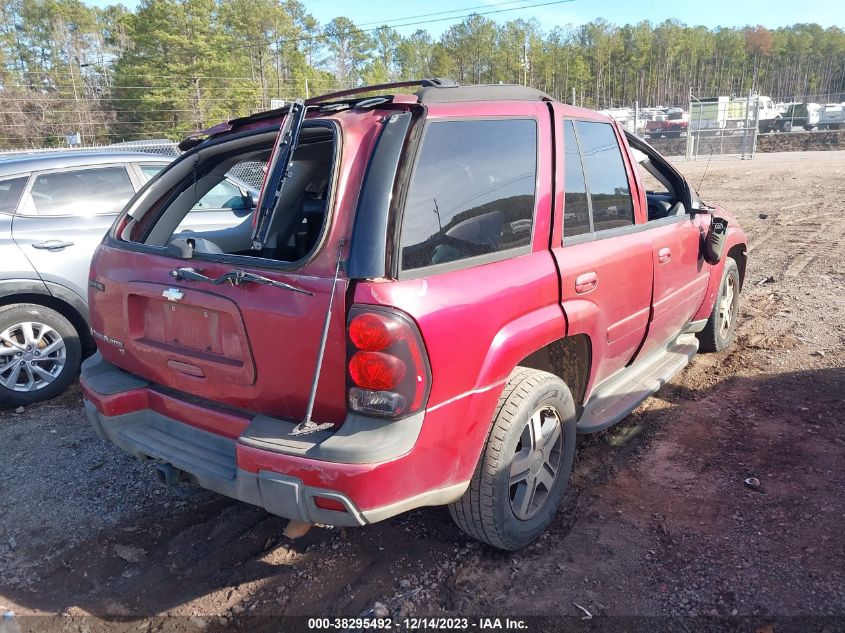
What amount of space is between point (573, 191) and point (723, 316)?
2.95 m

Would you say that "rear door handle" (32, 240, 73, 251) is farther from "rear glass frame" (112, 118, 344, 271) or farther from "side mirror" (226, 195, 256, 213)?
"rear glass frame" (112, 118, 344, 271)

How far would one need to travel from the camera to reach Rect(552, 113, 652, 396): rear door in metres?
3.04

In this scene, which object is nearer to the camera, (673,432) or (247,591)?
(247,591)

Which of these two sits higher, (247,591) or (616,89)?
(616,89)

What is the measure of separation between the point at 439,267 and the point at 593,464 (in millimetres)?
1976

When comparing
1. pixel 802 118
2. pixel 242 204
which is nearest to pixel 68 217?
pixel 242 204

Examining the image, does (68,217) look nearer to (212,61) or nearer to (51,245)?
(51,245)

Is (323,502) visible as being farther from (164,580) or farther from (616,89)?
(616,89)

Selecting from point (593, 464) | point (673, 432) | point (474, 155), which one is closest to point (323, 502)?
point (474, 155)

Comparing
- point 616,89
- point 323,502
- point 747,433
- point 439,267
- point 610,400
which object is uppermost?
point 616,89

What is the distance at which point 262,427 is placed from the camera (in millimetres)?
2410

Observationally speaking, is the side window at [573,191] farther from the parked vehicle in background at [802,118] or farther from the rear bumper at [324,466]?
the parked vehicle in background at [802,118]

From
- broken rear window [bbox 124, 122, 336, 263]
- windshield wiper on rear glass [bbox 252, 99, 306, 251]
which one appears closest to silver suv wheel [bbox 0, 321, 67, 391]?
broken rear window [bbox 124, 122, 336, 263]

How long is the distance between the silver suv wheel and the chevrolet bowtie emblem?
110 inches
